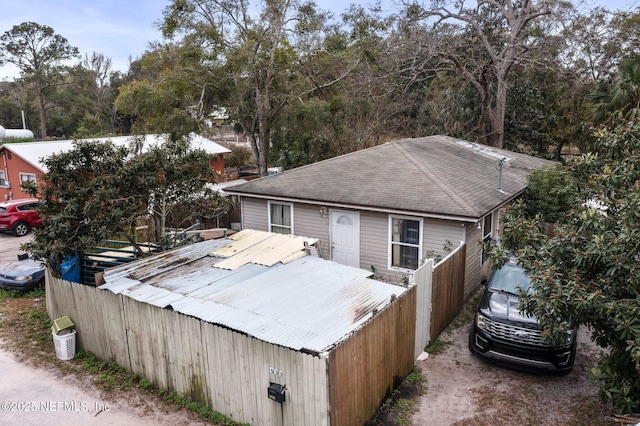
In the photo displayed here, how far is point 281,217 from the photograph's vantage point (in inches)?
585

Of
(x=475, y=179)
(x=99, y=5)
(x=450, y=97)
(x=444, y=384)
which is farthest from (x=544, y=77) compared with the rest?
(x=444, y=384)

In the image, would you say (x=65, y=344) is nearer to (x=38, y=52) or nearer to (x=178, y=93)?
(x=178, y=93)

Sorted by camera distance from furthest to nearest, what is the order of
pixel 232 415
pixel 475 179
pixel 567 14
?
pixel 567 14 → pixel 475 179 → pixel 232 415

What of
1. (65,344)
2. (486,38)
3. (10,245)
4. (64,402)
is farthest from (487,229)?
(10,245)

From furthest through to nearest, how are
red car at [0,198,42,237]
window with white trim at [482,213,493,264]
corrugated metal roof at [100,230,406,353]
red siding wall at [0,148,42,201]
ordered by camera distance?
1. red siding wall at [0,148,42,201]
2. red car at [0,198,42,237]
3. window with white trim at [482,213,493,264]
4. corrugated metal roof at [100,230,406,353]

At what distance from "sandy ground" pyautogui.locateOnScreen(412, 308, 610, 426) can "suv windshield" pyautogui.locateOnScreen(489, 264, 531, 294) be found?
145cm

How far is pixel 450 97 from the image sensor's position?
3284 cm

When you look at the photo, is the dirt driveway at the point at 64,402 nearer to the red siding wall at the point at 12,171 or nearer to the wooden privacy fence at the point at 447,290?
the wooden privacy fence at the point at 447,290

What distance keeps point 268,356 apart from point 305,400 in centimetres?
77

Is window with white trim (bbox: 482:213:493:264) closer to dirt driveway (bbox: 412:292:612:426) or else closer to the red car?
dirt driveway (bbox: 412:292:612:426)

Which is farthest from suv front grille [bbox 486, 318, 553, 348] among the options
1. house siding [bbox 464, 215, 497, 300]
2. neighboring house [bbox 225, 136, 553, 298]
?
house siding [bbox 464, 215, 497, 300]

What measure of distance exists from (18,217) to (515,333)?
20.0 meters

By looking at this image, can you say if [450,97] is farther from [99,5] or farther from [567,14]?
[99,5]

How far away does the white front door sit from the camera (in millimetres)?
13297
